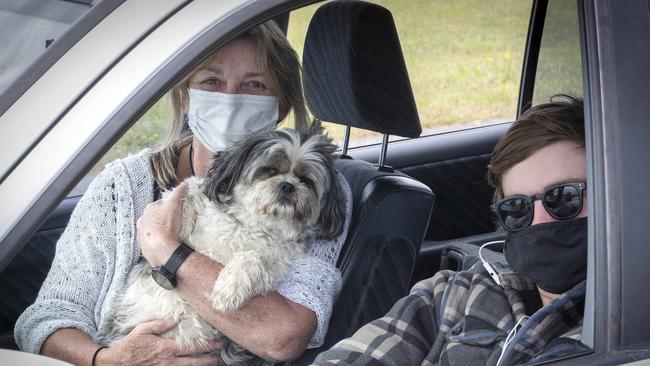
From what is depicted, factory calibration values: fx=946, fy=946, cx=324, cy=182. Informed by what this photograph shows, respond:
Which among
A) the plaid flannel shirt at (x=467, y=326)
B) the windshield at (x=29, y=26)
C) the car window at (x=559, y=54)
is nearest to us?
the windshield at (x=29, y=26)

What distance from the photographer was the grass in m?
2.93

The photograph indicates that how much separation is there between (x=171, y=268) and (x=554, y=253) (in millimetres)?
1162

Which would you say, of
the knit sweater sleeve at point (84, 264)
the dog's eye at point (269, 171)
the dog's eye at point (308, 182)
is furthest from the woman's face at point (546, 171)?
the knit sweater sleeve at point (84, 264)

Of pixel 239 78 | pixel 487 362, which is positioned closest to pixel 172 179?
pixel 239 78

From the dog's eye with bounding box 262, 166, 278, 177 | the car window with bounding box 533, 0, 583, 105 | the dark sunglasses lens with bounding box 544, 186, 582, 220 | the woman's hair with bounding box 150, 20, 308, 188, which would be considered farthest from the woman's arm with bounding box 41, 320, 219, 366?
the car window with bounding box 533, 0, 583, 105

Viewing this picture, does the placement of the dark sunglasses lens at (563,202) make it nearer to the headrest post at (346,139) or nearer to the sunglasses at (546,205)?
the sunglasses at (546,205)

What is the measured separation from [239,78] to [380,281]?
2.54 ft

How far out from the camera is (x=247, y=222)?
3.25 metres

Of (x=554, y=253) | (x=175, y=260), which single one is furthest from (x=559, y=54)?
(x=175, y=260)

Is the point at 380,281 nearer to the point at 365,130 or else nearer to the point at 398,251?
the point at 398,251

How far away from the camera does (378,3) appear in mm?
2922

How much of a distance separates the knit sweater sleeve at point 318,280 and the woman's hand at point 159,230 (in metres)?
0.37

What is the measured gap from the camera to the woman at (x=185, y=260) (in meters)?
2.72

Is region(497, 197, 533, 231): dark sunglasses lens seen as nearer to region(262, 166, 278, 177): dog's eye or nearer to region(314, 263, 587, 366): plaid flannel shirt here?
region(314, 263, 587, 366): plaid flannel shirt
